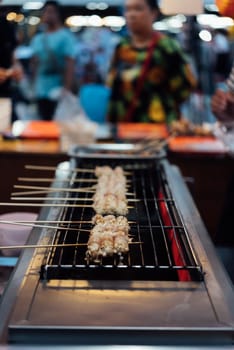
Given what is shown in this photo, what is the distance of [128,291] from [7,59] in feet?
10.4

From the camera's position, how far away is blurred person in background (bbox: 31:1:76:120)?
19.1ft

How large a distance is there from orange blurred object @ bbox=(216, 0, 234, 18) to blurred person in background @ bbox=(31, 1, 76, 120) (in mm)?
2376

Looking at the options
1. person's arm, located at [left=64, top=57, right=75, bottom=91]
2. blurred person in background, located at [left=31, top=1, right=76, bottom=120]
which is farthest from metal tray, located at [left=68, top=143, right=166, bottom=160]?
person's arm, located at [left=64, top=57, right=75, bottom=91]

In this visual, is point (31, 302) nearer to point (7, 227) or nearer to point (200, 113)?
point (7, 227)

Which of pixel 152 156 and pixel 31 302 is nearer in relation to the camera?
pixel 31 302

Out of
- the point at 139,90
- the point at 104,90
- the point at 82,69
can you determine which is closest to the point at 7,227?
the point at 139,90

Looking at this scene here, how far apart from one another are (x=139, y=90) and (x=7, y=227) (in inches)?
111

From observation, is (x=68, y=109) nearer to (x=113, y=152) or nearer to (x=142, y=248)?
(x=113, y=152)

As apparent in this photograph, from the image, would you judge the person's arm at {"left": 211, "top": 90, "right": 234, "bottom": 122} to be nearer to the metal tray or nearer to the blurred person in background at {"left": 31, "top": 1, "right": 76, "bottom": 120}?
the metal tray

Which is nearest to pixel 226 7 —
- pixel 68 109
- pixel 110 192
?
pixel 110 192

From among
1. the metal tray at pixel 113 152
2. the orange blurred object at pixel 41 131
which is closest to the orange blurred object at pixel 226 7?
the metal tray at pixel 113 152

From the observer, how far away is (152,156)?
315cm

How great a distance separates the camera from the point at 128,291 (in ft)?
5.00

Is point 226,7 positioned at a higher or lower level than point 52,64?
lower
